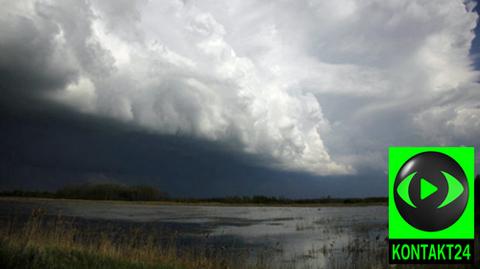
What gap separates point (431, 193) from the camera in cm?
757

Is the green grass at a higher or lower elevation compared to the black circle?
lower

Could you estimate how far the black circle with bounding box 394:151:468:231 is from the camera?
7.41 m

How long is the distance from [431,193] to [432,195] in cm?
9

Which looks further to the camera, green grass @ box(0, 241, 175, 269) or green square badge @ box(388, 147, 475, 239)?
green grass @ box(0, 241, 175, 269)

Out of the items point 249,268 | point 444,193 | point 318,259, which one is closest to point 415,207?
point 444,193

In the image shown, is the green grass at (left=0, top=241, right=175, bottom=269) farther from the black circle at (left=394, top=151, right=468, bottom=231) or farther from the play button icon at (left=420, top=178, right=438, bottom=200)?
the play button icon at (left=420, top=178, right=438, bottom=200)

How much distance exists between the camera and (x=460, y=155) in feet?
25.7

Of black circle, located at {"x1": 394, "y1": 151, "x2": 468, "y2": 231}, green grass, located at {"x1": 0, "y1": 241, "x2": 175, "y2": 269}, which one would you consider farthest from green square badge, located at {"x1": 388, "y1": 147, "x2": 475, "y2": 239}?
green grass, located at {"x1": 0, "y1": 241, "x2": 175, "y2": 269}

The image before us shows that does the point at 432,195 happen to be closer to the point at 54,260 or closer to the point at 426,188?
the point at 426,188

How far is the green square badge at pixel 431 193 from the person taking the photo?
7.43 metres

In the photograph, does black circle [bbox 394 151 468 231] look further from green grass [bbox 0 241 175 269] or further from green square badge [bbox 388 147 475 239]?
green grass [bbox 0 241 175 269]

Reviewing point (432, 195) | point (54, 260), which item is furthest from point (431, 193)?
point (54, 260)

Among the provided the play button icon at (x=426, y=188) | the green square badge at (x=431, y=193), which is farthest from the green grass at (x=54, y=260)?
the play button icon at (x=426, y=188)

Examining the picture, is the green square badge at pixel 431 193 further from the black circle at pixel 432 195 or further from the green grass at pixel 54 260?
the green grass at pixel 54 260
